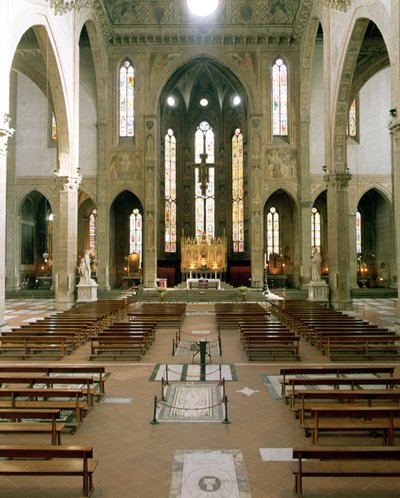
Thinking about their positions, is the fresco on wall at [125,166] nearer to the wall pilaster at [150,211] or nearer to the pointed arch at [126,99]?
the wall pilaster at [150,211]

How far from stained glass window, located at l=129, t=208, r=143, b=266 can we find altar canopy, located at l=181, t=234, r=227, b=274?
564cm

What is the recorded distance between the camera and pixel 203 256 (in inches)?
1372

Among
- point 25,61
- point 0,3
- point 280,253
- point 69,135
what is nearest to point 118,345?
point 0,3

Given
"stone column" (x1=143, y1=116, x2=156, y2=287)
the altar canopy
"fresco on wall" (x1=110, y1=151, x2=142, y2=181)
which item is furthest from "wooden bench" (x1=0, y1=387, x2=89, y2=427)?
the altar canopy

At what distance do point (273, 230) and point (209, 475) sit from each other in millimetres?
34649

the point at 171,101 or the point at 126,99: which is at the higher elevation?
the point at 171,101

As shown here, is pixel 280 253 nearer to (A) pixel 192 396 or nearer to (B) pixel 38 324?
(B) pixel 38 324

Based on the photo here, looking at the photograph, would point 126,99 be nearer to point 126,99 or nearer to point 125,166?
point 126,99

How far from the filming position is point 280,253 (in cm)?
3862

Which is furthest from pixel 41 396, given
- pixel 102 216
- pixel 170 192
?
pixel 170 192

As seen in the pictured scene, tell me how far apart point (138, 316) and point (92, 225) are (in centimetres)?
2336

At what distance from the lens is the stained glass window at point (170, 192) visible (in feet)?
131

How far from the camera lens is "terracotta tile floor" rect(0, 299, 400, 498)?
5066mm

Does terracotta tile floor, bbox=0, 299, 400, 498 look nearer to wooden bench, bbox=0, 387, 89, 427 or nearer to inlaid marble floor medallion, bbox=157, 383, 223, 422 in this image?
inlaid marble floor medallion, bbox=157, 383, 223, 422
